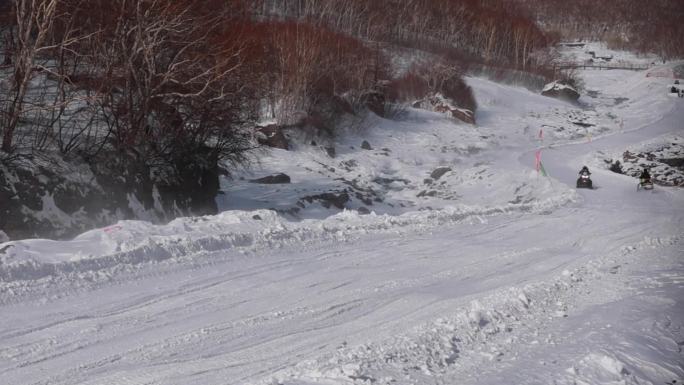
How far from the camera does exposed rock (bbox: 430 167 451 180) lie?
30281 millimetres

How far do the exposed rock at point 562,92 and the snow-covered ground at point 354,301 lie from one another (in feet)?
156

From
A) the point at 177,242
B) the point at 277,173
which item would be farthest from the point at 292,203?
the point at 177,242

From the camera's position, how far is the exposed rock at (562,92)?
60688mm

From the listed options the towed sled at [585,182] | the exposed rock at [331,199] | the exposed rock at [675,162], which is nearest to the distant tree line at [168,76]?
the exposed rock at [331,199]

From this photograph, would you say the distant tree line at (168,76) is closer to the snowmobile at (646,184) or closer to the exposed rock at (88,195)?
the exposed rock at (88,195)

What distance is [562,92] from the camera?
60875mm

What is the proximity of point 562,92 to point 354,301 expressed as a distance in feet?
192

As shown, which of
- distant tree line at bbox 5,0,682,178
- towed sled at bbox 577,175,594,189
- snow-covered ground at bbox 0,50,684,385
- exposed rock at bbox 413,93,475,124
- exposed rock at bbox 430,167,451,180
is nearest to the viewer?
snow-covered ground at bbox 0,50,684,385

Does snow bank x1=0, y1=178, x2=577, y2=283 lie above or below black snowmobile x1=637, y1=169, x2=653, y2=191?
above

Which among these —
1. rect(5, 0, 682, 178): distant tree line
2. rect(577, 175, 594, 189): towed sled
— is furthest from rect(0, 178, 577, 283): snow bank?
rect(577, 175, 594, 189): towed sled

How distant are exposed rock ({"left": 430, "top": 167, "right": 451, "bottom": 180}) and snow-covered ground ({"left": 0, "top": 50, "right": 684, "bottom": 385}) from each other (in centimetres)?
1356

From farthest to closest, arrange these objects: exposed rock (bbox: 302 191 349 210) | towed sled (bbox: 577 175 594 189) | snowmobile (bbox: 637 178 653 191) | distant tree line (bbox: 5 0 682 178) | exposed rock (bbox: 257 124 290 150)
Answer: exposed rock (bbox: 257 124 290 150) → towed sled (bbox: 577 175 594 189) → exposed rock (bbox: 302 191 349 210) → snowmobile (bbox: 637 178 653 191) → distant tree line (bbox: 5 0 682 178)

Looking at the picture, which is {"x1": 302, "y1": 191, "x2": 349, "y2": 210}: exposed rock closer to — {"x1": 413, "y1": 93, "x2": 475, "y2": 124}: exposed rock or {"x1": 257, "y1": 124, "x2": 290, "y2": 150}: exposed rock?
{"x1": 257, "y1": 124, "x2": 290, "y2": 150}: exposed rock

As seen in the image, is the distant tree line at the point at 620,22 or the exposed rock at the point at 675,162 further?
the distant tree line at the point at 620,22
